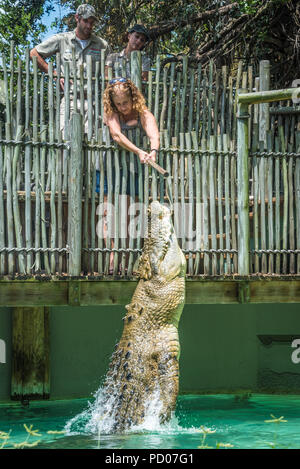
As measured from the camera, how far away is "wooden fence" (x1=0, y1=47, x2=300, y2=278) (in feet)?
19.7

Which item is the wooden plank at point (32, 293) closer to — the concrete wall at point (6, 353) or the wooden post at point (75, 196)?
the wooden post at point (75, 196)

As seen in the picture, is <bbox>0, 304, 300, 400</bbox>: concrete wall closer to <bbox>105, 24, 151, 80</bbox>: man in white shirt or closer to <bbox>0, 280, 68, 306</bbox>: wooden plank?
<bbox>0, 280, 68, 306</bbox>: wooden plank

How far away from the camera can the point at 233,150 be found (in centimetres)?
657

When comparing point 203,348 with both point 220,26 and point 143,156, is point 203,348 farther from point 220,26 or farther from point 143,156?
point 220,26

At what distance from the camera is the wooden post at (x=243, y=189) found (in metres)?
6.34

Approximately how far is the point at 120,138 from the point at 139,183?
0.42 meters

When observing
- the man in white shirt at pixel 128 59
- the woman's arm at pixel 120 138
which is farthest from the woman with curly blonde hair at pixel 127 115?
the man in white shirt at pixel 128 59

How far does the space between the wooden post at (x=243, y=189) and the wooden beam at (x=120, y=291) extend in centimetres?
18

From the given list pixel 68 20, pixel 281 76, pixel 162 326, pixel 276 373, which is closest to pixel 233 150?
pixel 162 326

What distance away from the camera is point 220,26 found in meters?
10.6

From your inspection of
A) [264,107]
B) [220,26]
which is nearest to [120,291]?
[264,107]

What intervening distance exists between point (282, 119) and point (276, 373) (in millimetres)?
2610
